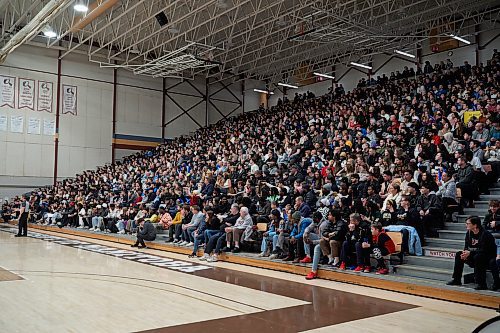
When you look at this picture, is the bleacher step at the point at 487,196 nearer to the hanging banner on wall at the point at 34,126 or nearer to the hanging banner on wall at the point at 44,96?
the hanging banner on wall at the point at 34,126

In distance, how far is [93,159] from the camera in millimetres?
28109

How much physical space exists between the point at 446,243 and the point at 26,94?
2365 centimetres

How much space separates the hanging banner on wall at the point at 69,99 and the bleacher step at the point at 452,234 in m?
23.1

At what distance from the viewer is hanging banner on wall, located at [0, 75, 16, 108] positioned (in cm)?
2516

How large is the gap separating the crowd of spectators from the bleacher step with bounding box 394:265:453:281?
0.36 m

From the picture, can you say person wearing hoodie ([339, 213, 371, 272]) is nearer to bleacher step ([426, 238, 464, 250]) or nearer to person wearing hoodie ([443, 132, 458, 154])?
bleacher step ([426, 238, 464, 250])

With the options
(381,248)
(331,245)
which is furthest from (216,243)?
(381,248)

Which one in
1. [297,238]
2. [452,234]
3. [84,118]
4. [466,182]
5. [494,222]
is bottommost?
[297,238]

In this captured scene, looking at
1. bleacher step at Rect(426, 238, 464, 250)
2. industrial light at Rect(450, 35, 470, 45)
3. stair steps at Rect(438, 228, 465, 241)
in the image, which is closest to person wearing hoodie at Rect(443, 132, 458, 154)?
stair steps at Rect(438, 228, 465, 241)

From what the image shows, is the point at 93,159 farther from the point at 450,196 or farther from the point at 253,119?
the point at 450,196

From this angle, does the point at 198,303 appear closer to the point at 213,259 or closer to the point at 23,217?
the point at 213,259

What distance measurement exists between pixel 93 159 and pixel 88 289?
70.6 ft

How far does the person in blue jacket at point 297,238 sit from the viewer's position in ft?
33.0

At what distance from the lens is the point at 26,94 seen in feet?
85.1
